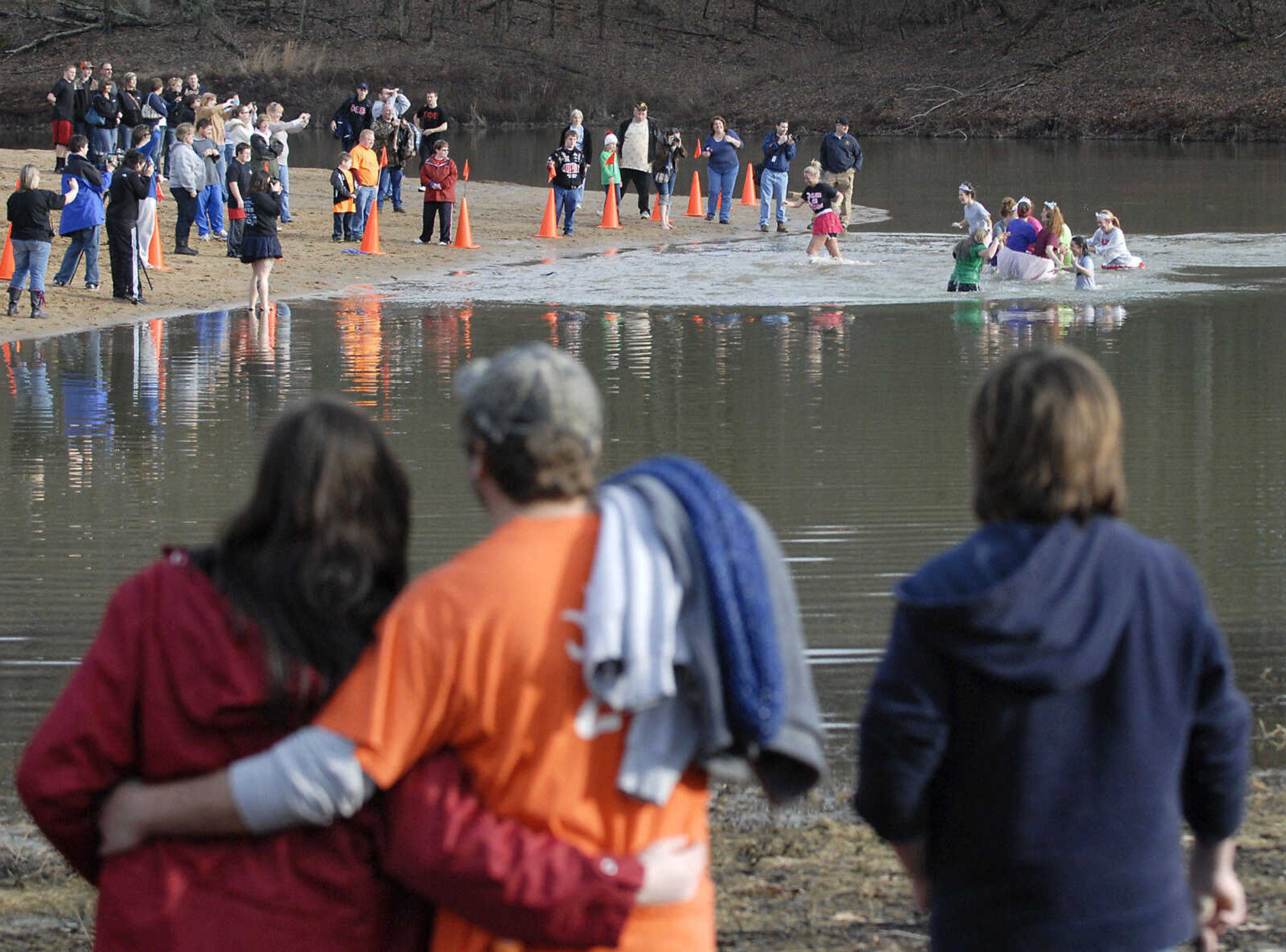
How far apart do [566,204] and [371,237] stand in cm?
360

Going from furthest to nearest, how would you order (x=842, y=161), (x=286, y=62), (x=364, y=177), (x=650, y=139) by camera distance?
(x=286, y=62) < (x=650, y=139) < (x=842, y=161) < (x=364, y=177)

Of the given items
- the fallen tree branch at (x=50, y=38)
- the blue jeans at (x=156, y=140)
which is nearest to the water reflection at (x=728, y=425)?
the blue jeans at (x=156, y=140)

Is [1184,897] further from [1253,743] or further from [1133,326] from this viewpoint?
[1133,326]

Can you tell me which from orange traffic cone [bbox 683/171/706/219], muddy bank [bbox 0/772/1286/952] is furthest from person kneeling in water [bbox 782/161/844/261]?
muddy bank [bbox 0/772/1286/952]

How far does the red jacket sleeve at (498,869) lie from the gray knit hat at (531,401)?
515 mm

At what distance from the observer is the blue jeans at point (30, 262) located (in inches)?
631

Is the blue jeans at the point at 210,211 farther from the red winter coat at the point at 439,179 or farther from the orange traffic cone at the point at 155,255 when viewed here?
the red winter coat at the point at 439,179


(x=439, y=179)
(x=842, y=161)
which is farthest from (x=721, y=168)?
(x=439, y=179)

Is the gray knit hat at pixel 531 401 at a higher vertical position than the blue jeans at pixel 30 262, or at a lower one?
lower

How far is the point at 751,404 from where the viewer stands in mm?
12211

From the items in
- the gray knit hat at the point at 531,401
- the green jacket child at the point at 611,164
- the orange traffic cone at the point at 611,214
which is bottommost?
the gray knit hat at the point at 531,401

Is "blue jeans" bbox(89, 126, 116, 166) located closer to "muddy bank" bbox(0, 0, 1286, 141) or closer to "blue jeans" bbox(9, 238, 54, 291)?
"blue jeans" bbox(9, 238, 54, 291)

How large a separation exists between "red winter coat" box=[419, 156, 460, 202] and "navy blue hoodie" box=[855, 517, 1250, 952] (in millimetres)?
20038

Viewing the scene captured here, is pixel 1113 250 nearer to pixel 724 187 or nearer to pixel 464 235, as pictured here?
pixel 724 187
